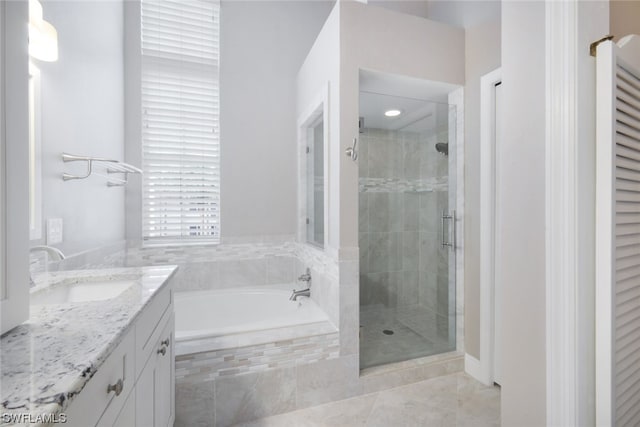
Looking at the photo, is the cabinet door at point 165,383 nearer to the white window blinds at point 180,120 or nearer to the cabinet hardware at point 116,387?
the cabinet hardware at point 116,387

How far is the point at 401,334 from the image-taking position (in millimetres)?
2236

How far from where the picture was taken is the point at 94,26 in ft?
6.23

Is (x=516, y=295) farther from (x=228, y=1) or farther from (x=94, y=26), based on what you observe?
(x=228, y=1)

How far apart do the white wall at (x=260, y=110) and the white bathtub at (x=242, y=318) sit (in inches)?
22.3

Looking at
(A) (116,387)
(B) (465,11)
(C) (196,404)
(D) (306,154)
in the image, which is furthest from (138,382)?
(B) (465,11)

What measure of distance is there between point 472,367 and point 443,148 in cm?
158

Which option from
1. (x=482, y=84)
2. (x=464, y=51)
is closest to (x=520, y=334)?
(x=482, y=84)

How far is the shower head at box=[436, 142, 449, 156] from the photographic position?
2.26 metres

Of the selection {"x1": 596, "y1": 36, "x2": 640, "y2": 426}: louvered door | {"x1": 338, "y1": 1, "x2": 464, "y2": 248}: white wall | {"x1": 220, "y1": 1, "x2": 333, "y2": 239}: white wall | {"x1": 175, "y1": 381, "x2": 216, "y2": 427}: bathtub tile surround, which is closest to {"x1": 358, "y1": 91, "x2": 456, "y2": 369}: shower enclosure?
{"x1": 338, "y1": 1, "x2": 464, "y2": 248}: white wall

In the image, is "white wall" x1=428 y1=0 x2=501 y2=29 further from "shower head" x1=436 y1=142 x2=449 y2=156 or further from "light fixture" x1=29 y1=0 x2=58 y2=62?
"light fixture" x1=29 y1=0 x2=58 y2=62

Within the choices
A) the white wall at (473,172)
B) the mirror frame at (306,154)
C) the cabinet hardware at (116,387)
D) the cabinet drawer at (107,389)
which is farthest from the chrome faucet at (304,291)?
the cabinet hardware at (116,387)

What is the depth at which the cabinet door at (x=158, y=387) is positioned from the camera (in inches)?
36.4

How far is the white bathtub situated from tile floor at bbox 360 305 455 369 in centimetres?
36

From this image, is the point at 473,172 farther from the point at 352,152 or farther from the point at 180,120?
the point at 180,120
